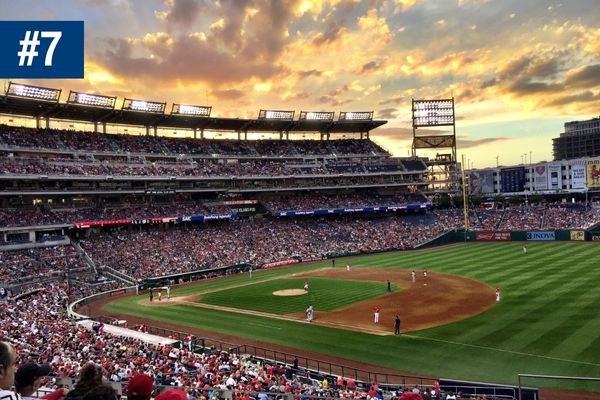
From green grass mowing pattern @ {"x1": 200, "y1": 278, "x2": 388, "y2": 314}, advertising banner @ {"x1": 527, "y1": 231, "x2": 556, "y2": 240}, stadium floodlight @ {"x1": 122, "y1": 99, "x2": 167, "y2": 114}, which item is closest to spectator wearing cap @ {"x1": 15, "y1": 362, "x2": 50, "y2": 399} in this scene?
green grass mowing pattern @ {"x1": 200, "y1": 278, "x2": 388, "y2": 314}

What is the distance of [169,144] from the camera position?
2901 inches

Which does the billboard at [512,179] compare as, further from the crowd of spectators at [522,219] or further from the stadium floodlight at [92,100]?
the stadium floodlight at [92,100]

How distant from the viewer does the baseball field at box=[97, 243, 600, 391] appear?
22.7 m

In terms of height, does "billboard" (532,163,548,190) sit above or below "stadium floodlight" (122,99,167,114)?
below

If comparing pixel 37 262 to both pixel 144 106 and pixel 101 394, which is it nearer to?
pixel 144 106

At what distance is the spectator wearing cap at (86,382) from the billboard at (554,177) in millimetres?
128782

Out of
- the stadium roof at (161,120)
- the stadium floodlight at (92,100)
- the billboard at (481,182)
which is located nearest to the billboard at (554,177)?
the billboard at (481,182)

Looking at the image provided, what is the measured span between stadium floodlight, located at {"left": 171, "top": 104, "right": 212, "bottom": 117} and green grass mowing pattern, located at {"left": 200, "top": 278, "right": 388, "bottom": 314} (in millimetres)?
34751

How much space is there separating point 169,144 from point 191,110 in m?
6.41

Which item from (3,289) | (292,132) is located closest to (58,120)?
(3,289)

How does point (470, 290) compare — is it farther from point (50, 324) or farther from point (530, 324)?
point (50, 324)

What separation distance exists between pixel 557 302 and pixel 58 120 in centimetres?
6234

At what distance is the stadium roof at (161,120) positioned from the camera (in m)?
59.4

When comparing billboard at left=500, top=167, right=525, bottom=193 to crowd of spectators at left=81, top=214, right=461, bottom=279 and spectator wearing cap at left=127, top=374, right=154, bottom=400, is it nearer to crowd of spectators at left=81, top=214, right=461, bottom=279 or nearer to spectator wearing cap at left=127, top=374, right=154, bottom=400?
crowd of spectators at left=81, top=214, right=461, bottom=279
